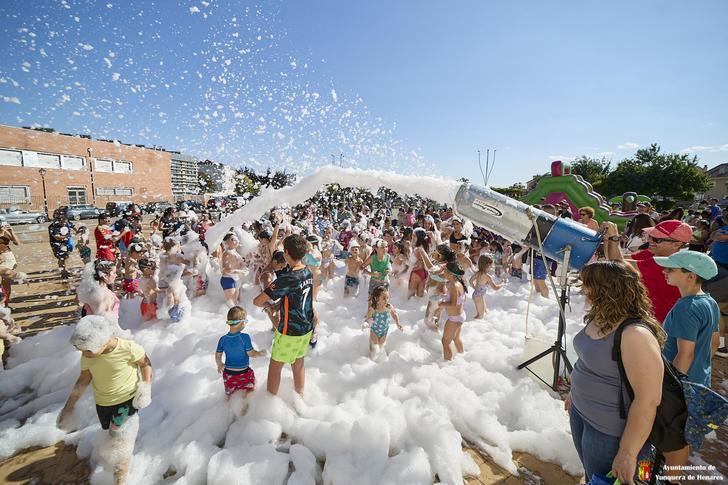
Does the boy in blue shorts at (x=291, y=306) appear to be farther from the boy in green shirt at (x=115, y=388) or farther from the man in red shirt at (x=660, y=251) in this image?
the man in red shirt at (x=660, y=251)

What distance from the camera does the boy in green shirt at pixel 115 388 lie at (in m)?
2.39

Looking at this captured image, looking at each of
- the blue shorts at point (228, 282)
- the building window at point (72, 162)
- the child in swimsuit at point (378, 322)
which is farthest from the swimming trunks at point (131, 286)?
the building window at point (72, 162)

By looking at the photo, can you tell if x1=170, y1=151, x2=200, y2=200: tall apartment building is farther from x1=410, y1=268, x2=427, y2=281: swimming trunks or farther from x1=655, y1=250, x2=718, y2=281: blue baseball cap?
x1=655, y1=250, x2=718, y2=281: blue baseball cap

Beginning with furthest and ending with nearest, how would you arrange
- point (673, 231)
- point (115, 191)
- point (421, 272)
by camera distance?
point (115, 191) → point (421, 272) → point (673, 231)

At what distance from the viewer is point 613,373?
1726 millimetres

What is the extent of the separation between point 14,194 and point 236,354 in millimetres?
42543

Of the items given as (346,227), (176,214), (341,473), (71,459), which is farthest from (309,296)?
(176,214)

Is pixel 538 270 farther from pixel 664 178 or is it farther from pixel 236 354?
pixel 664 178

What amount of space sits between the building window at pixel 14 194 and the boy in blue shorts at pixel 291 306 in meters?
39.8

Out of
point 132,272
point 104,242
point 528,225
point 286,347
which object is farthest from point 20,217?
point 528,225

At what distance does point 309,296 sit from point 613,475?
2.67 metres

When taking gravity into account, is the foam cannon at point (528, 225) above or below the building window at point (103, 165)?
below

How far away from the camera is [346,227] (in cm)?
1071

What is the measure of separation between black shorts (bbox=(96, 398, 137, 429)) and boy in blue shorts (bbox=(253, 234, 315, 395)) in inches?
48.4
